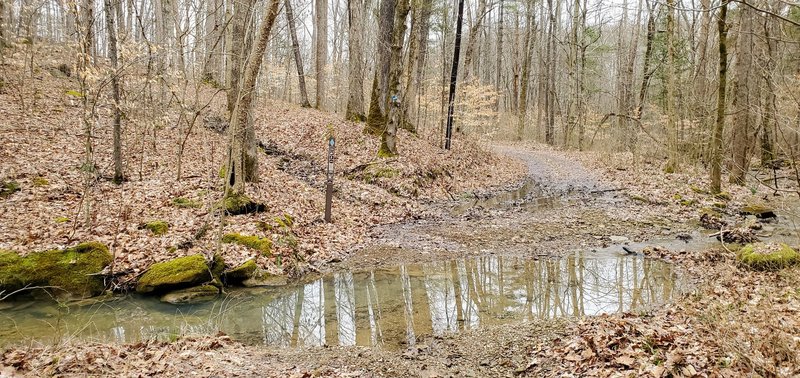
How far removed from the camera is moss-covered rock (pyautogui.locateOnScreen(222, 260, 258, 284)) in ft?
23.8

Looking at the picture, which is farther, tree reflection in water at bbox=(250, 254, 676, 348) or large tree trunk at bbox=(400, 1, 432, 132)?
large tree trunk at bbox=(400, 1, 432, 132)

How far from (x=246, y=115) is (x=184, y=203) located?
2525mm

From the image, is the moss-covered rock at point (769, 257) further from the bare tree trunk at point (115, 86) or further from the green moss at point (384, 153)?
A: the bare tree trunk at point (115, 86)

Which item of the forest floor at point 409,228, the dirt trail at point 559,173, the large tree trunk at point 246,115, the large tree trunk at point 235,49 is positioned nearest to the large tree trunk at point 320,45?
the forest floor at point 409,228

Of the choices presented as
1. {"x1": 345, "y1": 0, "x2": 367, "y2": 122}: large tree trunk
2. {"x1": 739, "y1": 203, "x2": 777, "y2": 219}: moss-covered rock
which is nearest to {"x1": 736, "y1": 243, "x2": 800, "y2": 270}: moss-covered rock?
{"x1": 739, "y1": 203, "x2": 777, "y2": 219}: moss-covered rock

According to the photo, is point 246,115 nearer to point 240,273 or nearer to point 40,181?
point 240,273

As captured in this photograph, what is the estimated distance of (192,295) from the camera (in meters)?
6.76

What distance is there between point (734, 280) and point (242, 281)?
24.8ft

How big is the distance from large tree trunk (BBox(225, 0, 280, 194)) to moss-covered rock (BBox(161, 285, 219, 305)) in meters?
1.63

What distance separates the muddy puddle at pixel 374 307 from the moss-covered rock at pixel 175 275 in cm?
27

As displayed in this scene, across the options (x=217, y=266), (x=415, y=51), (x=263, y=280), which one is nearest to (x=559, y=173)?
(x=415, y=51)

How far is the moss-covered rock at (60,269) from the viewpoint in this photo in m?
6.41

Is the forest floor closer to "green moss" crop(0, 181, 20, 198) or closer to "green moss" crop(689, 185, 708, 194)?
"green moss" crop(0, 181, 20, 198)

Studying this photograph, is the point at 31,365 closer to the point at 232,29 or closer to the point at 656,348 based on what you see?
the point at 656,348
